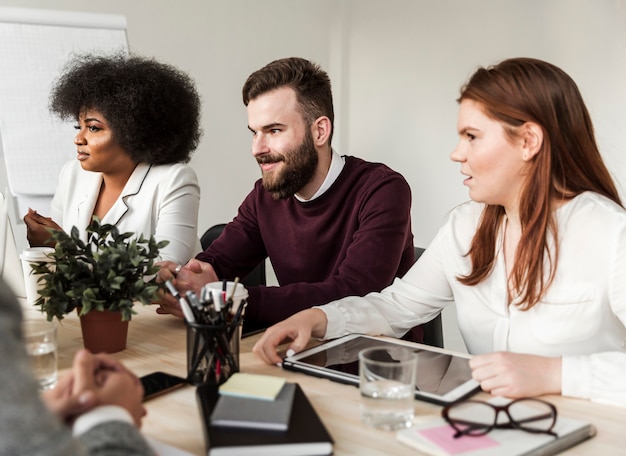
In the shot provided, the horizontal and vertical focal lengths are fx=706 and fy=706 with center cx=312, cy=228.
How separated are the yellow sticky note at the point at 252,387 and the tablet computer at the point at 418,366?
179 millimetres

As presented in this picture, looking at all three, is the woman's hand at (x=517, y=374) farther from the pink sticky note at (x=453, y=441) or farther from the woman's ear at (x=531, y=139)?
the woman's ear at (x=531, y=139)

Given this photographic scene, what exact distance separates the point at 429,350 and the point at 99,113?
166 centimetres

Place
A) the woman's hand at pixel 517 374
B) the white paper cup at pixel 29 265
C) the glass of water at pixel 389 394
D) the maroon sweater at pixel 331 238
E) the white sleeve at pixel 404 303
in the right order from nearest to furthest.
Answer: the glass of water at pixel 389 394 → the woman's hand at pixel 517 374 → the white sleeve at pixel 404 303 → the white paper cup at pixel 29 265 → the maroon sweater at pixel 331 238

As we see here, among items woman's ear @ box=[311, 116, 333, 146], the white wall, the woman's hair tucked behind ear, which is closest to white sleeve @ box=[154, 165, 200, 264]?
woman's ear @ box=[311, 116, 333, 146]

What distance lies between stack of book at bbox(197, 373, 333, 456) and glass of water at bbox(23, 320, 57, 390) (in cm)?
28

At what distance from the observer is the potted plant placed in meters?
1.36

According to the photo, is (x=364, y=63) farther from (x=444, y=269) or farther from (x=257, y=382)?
(x=257, y=382)

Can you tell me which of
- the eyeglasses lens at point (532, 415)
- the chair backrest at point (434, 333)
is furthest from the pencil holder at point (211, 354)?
the chair backrest at point (434, 333)

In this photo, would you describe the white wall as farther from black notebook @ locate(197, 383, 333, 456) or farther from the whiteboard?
black notebook @ locate(197, 383, 333, 456)

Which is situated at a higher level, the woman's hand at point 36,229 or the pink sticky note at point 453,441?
the woman's hand at point 36,229

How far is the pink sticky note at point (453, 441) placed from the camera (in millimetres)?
923

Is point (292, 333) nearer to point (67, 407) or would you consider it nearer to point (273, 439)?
point (273, 439)

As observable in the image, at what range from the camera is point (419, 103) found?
427cm

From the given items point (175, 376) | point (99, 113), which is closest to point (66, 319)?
point (175, 376)
